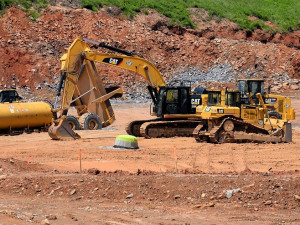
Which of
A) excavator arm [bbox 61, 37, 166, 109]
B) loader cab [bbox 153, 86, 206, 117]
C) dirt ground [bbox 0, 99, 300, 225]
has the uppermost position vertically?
excavator arm [bbox 61, 37, 166, 109]

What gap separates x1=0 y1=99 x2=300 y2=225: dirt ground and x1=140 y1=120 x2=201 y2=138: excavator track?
5063 millimetres

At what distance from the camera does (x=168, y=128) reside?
86.3ft

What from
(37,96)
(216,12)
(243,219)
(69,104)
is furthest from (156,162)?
(216,12)

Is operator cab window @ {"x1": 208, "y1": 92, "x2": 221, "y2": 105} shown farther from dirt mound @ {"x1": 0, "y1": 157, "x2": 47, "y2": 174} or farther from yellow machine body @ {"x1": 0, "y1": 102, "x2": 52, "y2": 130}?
dirt mound @ {"x1": 0, "y1": 157, "x2": 47, "y2": 174}

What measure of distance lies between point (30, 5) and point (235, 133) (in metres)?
29.9

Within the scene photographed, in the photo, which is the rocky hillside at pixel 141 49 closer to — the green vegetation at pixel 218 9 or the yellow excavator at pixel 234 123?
the green vegetation at pixel 218 9

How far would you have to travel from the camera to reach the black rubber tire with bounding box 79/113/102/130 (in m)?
28.5

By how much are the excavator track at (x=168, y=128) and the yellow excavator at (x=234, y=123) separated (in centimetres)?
180

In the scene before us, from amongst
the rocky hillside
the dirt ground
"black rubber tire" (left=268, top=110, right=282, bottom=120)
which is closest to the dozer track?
the dirt ground

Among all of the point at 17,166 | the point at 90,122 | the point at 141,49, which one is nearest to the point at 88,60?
the point at 90,122

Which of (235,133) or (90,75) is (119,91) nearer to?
(90,75)

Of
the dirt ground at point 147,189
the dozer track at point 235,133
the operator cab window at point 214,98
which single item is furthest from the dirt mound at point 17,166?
the operator cab window at point 214,98

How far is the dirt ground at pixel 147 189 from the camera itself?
39.7ft

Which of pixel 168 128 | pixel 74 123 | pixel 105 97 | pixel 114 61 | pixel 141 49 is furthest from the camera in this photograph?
pixel 141 49
